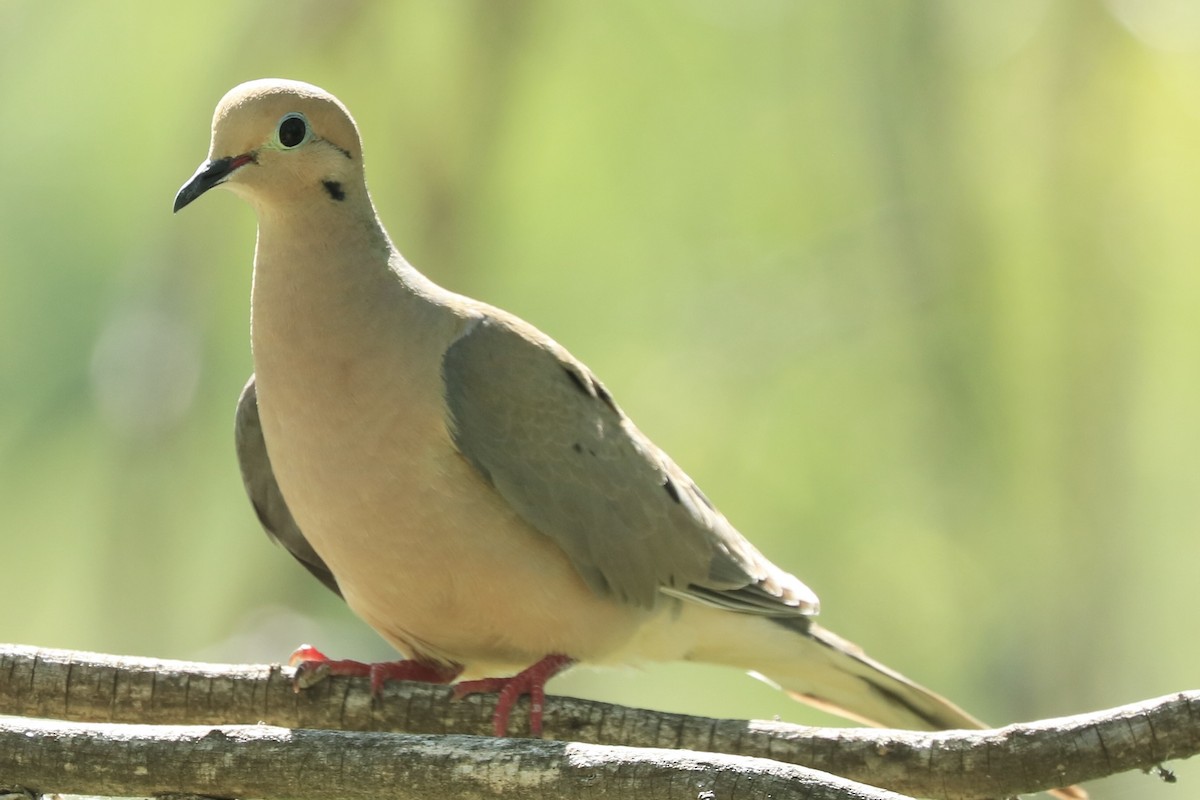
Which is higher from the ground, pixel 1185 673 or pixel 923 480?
pixel 923 480

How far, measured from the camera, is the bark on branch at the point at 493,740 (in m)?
1.85

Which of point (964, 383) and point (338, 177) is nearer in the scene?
point (338, 177)

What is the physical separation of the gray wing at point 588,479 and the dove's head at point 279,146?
42 cm

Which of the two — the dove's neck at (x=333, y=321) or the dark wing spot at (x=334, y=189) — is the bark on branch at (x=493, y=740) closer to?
the dove's neck at (x=333, y=321)

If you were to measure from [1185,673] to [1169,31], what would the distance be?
334cm

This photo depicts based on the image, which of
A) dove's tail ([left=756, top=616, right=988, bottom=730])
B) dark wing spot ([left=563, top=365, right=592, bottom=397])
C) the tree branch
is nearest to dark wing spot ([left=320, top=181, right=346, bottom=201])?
dark wing spot ([left=563, top=365, right=592, bottom=397])

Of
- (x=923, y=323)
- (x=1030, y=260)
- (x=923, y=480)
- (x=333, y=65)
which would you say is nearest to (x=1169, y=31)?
(x=1030, y=260)

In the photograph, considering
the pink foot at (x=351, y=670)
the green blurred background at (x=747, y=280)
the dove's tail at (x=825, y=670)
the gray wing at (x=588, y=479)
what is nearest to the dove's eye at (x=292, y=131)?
the gray wing at (x=588, y=479)

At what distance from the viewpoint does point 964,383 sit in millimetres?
6496

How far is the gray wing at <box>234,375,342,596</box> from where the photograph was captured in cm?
285

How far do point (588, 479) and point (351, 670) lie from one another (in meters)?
0.62

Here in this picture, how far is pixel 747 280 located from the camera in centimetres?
663

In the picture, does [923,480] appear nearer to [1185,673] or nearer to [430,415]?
[1185,673]

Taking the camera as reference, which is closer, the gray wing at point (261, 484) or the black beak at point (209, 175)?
the black beak at point (209, 175)
